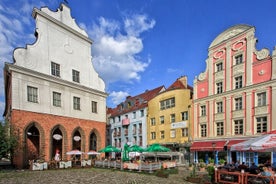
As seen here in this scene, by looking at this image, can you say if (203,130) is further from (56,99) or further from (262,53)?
(56,99)

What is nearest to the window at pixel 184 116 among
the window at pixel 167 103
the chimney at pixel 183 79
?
the window at pixel 167 103

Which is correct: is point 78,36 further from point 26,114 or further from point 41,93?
point 26,114

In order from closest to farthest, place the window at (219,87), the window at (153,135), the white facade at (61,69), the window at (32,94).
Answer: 1. the white facade at (61,69)
2. the window at (32,94)
3. the window at (219,87)
4. the window at (153,135)

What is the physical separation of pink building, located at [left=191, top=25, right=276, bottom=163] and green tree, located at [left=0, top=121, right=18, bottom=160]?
20.8 meters

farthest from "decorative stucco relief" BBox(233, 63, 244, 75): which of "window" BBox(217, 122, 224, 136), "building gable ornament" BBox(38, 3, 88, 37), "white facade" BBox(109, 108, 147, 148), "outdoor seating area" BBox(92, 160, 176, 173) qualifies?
"building gable ornament" BBox(38, 3, 88, 37)

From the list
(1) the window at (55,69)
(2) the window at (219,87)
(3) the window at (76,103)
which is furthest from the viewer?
(2) the window at (219,87)

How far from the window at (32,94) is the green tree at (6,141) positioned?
3.84 meters

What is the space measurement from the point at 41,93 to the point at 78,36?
364 inches

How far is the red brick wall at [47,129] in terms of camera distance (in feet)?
66.9

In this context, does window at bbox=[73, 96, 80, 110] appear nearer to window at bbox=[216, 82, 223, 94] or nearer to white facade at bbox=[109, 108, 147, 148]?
white facade at bbox=[109, 108, 147, 148]

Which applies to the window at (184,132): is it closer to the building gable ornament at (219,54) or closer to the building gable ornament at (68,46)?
the building gable ornament at (219,54)

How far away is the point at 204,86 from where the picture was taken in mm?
29672

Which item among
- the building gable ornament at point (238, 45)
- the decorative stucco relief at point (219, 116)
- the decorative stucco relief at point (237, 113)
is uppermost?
the building gable ornament at point (238, 45)

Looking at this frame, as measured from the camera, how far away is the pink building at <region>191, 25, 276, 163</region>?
23.2 metres
